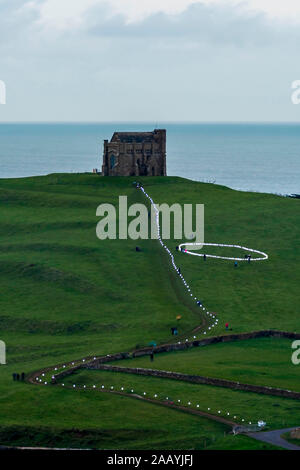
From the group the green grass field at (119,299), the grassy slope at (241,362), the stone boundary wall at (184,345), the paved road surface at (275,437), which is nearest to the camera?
the paved road surface at (275,437)

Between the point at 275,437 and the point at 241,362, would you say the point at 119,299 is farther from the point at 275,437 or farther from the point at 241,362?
the point at 275,437

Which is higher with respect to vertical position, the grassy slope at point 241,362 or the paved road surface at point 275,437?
the grassy slope at point 241,362

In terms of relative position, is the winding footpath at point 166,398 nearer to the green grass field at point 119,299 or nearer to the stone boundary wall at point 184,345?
the stone boundary wall at point 184,345

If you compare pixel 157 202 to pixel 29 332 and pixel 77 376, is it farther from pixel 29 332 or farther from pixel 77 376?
pixel 77 376

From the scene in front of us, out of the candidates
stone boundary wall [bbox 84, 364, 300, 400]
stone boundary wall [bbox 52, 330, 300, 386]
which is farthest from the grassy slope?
stone boundary wall [bbox 84, 364, 300, 400]

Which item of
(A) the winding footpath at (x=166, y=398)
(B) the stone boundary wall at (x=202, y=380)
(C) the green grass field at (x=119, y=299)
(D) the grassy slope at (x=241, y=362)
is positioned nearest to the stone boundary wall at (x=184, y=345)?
Result: (A) the winding footpath at (x=166, y=398)

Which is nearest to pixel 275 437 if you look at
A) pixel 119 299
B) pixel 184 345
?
pixel 184 345
